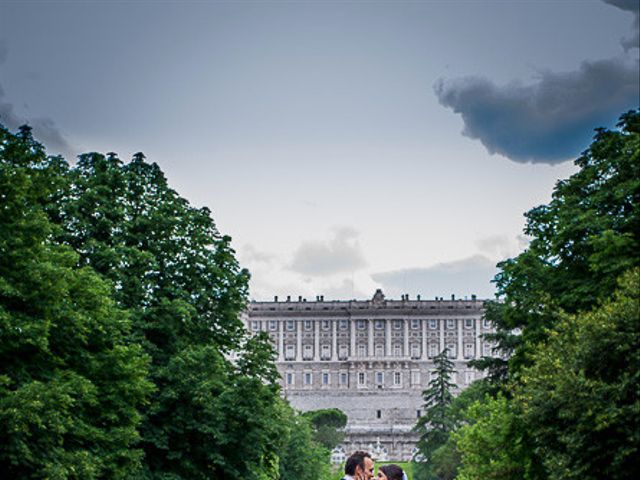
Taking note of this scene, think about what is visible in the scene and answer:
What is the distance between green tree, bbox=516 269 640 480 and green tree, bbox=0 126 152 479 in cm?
894

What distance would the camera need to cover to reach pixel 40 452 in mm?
18922

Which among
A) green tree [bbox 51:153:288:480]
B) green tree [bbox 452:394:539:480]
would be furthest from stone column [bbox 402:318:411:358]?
green tree [bbox 51:153:288:480]

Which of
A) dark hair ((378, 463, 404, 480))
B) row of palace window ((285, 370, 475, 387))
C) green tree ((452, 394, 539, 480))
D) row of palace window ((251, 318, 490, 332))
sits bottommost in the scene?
dark hair ((378, 463, 404, 480))

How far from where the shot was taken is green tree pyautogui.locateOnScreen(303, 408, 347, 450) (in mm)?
82500

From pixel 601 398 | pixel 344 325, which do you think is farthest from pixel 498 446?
pixel 344 325

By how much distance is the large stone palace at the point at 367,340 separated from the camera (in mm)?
120562

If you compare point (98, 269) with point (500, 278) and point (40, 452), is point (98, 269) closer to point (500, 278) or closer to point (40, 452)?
point (40, 452)

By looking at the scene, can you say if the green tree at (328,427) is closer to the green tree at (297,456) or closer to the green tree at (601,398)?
the green tree at (297,456)

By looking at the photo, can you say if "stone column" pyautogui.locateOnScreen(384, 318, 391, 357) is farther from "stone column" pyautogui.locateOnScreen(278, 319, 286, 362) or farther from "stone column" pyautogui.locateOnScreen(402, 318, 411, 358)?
"stone column" pyautogui.locateOnScreen(278, 319, 286, 362)

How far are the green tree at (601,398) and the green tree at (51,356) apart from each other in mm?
8937

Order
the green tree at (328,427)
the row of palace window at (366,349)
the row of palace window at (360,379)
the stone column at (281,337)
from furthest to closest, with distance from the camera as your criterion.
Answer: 1. the stone column at (281,337)
2. the row of palace window at (366,349)
3. the row of palace window at (360,379)
4. the green tree at (328,427)

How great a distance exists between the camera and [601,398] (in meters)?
17.5

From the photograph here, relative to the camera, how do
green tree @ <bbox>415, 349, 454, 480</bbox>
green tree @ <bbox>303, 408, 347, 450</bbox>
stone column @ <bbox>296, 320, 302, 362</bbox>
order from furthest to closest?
stone column @ <bbox>296, 320, 302, 362</bbox>, green tree @ <bbox>303, 408, 347, 450</bbox>, green tree @ <bbox>415, 349, 454, 480</bbox>

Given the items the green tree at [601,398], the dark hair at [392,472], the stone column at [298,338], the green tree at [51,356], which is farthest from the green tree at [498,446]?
the stone column at [298,338]
